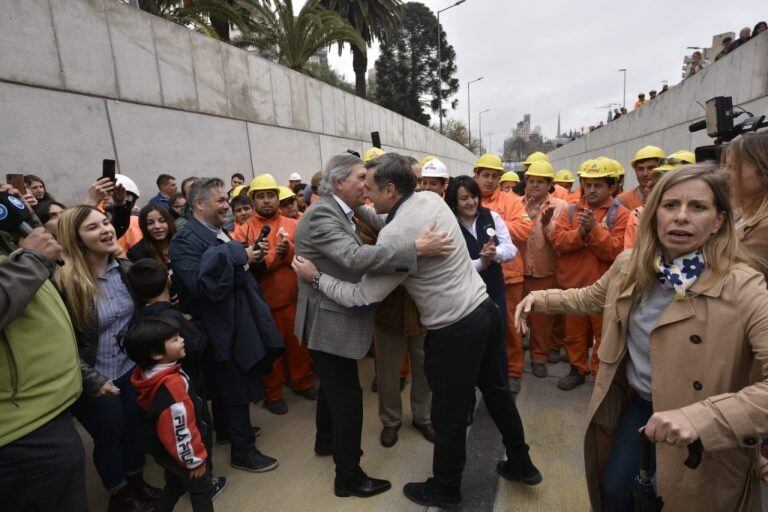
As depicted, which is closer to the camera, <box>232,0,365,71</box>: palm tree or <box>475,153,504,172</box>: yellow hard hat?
<box>475,153,504,172</box>: yellow hard hat

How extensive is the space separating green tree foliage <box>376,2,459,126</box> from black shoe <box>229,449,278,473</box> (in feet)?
102

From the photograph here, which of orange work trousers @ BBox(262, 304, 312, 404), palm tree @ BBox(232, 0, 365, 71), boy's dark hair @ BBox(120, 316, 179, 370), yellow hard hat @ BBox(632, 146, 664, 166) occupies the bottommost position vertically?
orange work trousers @ BBox(262, 304, 312, 404)

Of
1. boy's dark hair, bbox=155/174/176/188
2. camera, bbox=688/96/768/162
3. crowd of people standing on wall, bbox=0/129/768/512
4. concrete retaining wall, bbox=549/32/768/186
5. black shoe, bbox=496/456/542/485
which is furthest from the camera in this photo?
concrete retaining wall, bbox=549/32/768/186

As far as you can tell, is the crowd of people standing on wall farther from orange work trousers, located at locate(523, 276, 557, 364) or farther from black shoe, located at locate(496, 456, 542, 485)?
orange work trousers, located at locate(523, 276, 557, 364)

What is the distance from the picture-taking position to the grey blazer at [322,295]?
226 centimetres

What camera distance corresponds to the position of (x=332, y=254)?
2232mm

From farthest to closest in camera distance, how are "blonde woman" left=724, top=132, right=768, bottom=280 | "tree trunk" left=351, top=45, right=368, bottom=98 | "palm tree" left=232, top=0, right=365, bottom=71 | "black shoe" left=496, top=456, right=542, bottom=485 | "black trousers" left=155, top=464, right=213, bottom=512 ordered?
1. "tree trunk" left=351, top=45, right=368, bottom=98
2. "palm tree" left=232, top=0, right=365, bottom=71
3. "black shoe" left=496, top=456, right=542, bottom=485
4. "black trousers" left=155, top=464, right=213, bottom=512
5. "blonde woman" left=724, top=132, right=768, bottom=280

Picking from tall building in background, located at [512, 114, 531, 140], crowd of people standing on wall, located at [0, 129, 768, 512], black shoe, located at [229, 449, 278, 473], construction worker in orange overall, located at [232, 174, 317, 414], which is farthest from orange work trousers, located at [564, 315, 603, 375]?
tall building in background, located at [512, 114, 531, 140]

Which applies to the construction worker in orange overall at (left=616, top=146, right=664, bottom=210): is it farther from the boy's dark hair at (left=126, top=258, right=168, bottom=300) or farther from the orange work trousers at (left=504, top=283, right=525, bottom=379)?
the boy's dark hair at (left=126, top=258, right=168, bottom=300)

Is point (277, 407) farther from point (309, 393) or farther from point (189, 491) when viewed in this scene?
point (189, 491)

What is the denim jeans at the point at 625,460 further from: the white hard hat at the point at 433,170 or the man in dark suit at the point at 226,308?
the white hard hat at the point at 433,170

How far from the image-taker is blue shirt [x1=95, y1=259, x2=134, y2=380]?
7.99 feet

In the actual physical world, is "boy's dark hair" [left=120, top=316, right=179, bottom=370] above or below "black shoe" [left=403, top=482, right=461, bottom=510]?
above

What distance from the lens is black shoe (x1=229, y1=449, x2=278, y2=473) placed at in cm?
290
